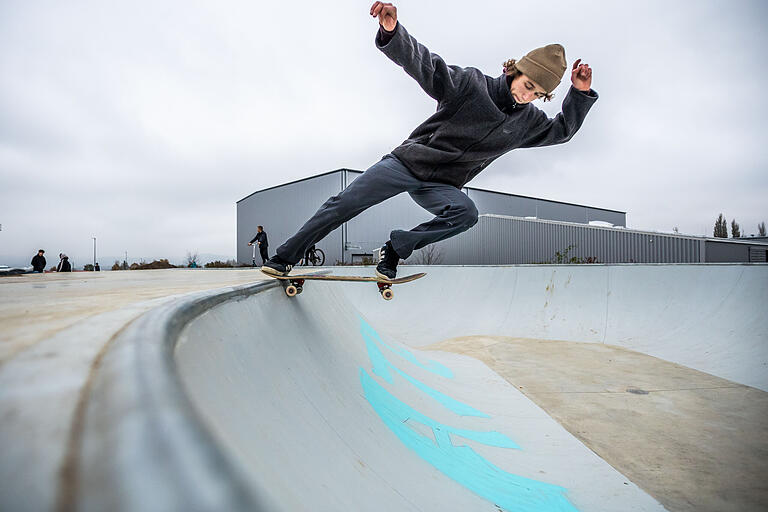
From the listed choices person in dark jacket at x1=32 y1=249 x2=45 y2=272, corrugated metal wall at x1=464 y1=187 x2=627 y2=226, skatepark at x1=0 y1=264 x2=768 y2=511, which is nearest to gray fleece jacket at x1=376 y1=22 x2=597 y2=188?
skatepark at x1=0 y1=264 x2=768 y2=511

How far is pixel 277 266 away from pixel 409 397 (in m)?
1.13

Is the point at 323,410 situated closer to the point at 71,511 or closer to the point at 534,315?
the point at 71,511

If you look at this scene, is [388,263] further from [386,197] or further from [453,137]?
[453,137]

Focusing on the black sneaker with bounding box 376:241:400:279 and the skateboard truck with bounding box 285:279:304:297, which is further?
the black sneaker with bounding box 376:241:400:279

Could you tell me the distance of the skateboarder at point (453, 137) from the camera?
196 cm

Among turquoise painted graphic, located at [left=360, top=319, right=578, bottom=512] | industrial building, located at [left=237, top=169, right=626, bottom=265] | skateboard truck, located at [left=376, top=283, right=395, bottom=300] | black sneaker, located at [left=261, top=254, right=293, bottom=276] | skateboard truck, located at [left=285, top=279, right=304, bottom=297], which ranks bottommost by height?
turquoise painted graphic, located at [left=360, top=319, right=578, bottom=512]

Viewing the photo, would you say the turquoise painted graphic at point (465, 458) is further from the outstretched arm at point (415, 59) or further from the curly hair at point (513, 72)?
the curly hair at point (513, 72)

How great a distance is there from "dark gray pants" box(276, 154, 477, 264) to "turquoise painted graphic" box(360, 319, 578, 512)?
0.87 m

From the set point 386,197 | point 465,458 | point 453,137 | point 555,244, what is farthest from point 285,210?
point 465,458

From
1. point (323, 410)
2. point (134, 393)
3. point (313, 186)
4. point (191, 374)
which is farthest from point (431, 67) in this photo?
point (313, 186)

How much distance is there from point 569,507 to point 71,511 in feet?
5.67

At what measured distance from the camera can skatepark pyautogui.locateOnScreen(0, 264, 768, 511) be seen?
0.30 metres

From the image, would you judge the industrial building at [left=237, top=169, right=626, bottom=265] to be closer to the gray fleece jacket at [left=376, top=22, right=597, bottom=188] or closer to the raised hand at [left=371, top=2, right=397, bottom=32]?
the gray fleece jacket at [left=376, top=22, right=597, bottom=188]

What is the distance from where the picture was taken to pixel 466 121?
2.08 m
